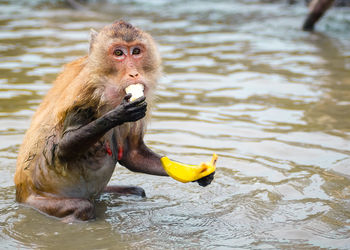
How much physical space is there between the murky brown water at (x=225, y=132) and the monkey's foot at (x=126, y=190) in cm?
10

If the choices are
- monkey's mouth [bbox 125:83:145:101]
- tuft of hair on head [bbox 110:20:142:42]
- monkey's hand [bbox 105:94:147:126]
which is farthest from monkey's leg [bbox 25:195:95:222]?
tuft of hair on head [bbox 110:20:142:42]

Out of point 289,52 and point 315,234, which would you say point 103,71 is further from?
point 289,52

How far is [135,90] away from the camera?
4.34 metres

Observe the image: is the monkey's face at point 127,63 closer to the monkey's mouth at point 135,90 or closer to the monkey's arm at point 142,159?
the monkey's mouth at point 135,90

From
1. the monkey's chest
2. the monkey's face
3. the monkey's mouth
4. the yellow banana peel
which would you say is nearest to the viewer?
the monkey's mouth

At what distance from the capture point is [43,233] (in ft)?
15.0

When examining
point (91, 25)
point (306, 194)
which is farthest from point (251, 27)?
point (306, 194)

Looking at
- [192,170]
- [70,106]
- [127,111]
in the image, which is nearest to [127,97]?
[127,111]

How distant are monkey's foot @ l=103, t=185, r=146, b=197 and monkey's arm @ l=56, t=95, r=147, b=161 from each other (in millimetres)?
817

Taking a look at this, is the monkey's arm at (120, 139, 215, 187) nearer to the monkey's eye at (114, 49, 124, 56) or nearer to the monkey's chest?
the monkey's chest

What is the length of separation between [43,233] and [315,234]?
198 centimetres

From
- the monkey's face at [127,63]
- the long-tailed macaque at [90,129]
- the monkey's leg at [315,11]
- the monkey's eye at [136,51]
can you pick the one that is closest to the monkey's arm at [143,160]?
the long-tailed macaque at [90,129]

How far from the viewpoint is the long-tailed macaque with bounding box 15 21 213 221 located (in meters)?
4.47

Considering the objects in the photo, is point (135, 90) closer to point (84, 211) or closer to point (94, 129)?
point (94, 129)
